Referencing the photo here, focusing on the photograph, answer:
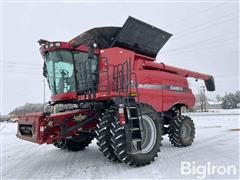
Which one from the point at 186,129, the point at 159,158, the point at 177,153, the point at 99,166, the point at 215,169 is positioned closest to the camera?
the point at 215,169

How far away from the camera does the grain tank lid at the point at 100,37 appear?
7.39 m

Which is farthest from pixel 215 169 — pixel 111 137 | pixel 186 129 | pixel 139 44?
pixel 139 44

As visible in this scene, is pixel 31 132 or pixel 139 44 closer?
pixel 31 132

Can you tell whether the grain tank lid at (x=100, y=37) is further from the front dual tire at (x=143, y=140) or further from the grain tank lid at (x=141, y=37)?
the front dual tire at (x=143, y=140)

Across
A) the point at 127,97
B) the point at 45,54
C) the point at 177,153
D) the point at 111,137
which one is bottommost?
the point at 177,153

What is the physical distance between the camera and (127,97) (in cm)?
596

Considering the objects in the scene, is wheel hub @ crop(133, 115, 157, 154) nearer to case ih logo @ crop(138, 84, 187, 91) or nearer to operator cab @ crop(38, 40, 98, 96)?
case ih logo @ crop(138, 84, 187, 91)

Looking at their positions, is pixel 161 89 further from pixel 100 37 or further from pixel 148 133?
pixel 100 37

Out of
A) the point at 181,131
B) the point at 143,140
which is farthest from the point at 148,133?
the point at 181,131

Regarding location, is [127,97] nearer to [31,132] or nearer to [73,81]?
[73,81]

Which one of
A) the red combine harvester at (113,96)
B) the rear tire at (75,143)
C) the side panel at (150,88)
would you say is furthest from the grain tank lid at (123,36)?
the rear tire at (75,143)

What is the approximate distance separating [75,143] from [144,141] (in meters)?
2.64

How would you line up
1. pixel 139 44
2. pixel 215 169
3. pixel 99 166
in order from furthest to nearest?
pixel 139 44, pixel 99 166, pixel 215 169

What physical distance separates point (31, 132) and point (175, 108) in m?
5.07
